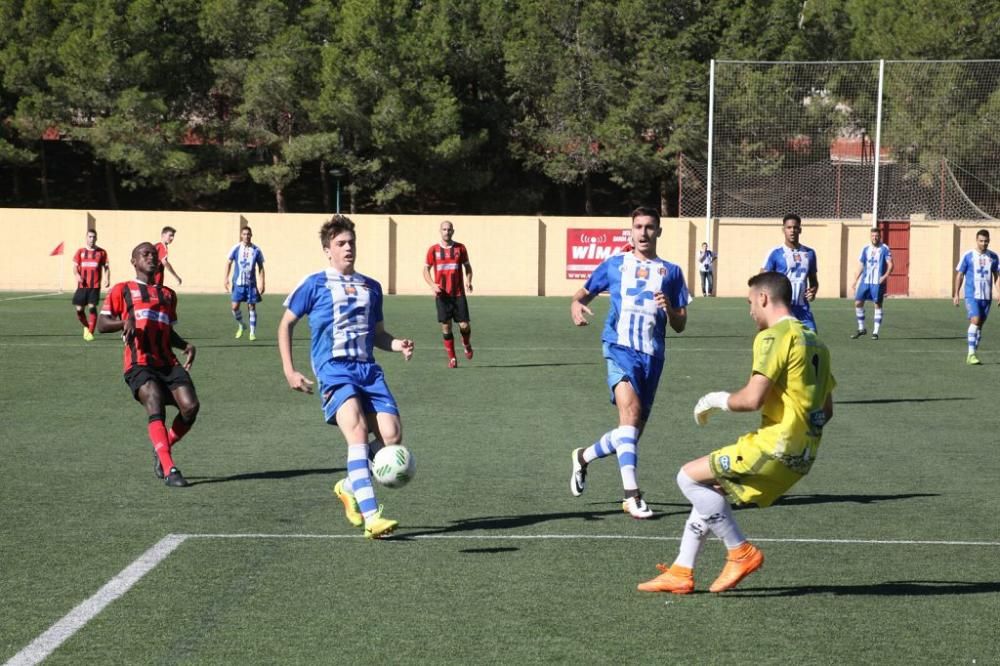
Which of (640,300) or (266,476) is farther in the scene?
(266,476)

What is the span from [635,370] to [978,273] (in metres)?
13.3

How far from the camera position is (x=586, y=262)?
42406 millimetres

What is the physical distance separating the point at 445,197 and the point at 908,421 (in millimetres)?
42267

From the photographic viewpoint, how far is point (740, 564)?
6.31m

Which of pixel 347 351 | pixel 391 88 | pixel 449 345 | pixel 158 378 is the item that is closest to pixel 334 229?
pixel 347 351

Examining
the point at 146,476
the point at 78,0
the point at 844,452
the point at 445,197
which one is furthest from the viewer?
the point at 445,197

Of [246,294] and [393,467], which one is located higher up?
[393,467]

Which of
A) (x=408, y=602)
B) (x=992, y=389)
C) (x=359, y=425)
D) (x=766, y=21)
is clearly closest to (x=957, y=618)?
(x=408, y=602)

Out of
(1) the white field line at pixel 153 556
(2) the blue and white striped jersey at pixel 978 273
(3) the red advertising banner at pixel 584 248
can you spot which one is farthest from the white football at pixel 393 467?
(3) the red advertising banner at pixel 584 248

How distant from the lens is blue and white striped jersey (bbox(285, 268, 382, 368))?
25.8 feet

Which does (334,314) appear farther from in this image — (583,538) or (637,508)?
(637,508)

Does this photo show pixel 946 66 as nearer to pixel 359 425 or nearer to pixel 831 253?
pixel 831 253

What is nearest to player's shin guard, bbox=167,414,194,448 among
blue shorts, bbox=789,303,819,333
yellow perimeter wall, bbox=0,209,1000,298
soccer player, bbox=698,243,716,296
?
blue shorts, bbox=789,303,819,333

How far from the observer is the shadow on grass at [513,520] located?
7.98 metres
